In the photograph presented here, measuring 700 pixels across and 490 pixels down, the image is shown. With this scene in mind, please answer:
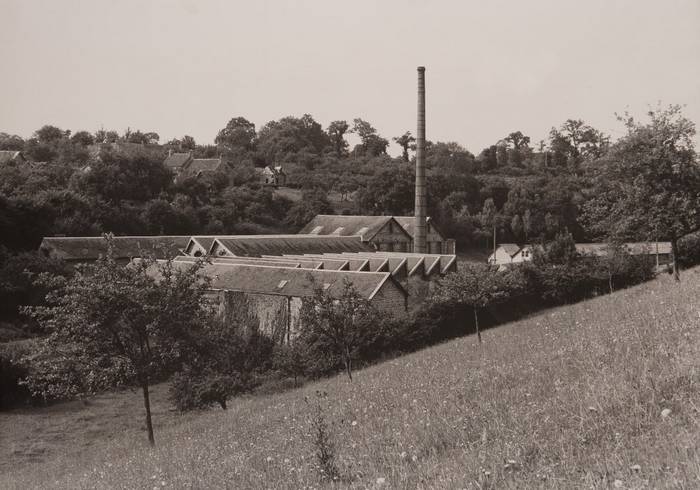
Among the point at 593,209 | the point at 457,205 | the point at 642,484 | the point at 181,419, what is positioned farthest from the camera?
the point at 457,205

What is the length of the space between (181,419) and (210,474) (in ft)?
46.3

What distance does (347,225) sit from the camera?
6397 cm

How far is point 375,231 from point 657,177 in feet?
126

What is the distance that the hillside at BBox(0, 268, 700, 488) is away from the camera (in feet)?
15.1

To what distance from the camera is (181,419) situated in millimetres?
20891

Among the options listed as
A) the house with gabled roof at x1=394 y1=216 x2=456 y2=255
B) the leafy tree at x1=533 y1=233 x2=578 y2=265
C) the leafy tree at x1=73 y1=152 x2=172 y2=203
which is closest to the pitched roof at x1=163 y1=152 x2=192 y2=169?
the leafy tree at x1=73 y1=152 x2=172 y2=203

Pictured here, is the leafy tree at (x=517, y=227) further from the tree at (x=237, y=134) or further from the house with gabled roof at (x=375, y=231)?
the tree at (x=237, y=134)

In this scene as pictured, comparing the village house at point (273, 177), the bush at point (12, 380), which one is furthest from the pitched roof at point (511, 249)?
the bush at point (12, 380)

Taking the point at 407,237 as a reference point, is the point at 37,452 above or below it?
below

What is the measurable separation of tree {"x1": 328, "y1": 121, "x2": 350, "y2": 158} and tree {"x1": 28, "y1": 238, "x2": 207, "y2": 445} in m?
125

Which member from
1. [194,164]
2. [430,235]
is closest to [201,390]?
[430,235]

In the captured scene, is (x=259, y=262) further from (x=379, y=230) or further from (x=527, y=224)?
(x=527, y=224)

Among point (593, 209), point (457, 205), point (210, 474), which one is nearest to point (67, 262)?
point (593, 209)

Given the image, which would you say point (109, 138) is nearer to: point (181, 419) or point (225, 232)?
point (225, 232)
